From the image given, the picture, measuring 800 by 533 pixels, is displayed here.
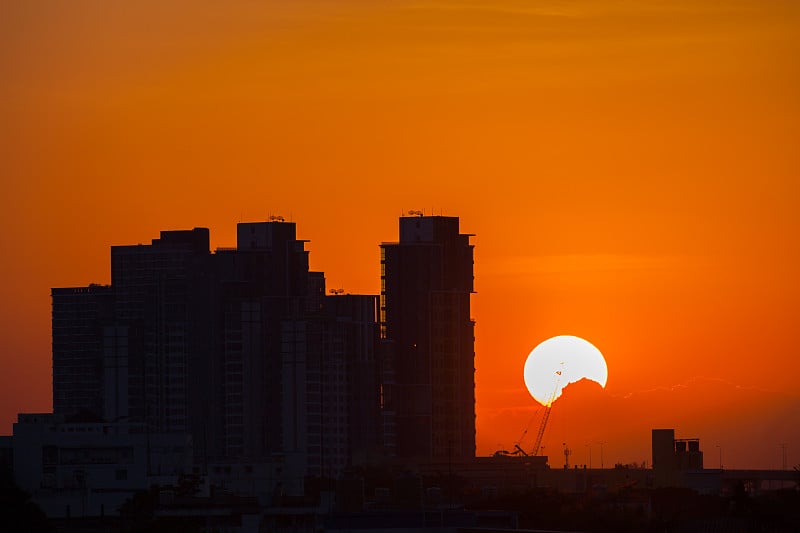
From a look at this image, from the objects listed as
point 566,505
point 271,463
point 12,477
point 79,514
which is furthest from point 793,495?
point 271,463

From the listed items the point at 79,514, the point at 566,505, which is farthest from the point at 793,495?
the point at 79,514

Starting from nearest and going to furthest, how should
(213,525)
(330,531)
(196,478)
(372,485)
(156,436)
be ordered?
(330,531) → (213,525) → (196,478) → (156,436) → (372,485)

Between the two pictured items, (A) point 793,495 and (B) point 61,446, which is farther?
(B) point 61,446

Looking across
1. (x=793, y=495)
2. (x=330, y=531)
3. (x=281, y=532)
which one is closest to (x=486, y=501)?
(x=793, y=495)

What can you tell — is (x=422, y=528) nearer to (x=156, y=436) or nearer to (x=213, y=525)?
(x=213, y=525)

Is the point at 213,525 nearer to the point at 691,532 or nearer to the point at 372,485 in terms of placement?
the point at 691,532

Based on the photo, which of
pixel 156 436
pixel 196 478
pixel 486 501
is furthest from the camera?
pixel 156 436

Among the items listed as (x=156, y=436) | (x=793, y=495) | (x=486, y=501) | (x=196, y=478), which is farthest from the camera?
(x=156, y=436)

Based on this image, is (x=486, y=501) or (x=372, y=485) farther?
(x=372, y=485)

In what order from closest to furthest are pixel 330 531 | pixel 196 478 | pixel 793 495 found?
pixel 330 531 < pixel 793 495 < pixel 196 478
